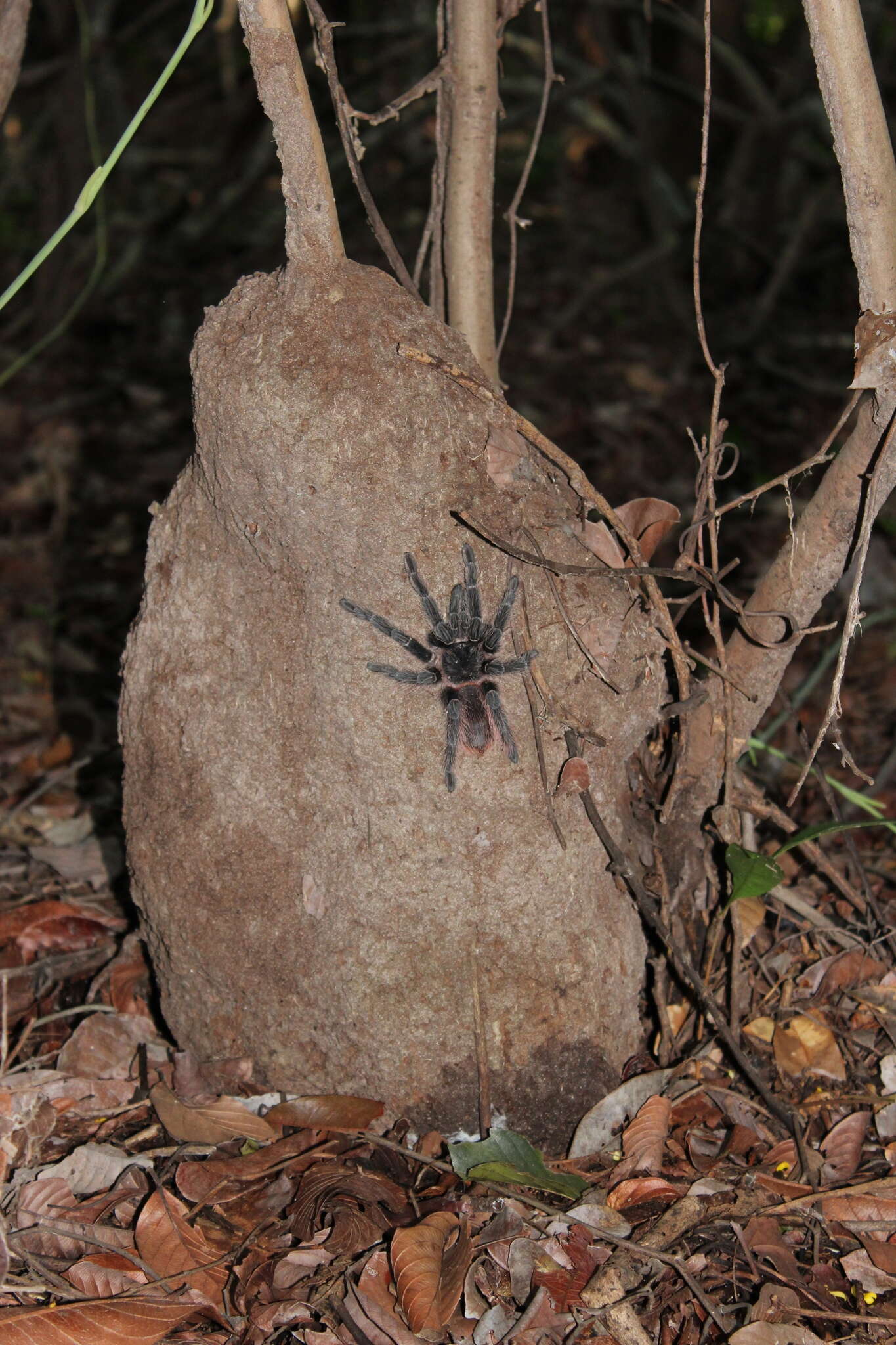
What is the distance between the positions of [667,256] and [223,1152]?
268 inches

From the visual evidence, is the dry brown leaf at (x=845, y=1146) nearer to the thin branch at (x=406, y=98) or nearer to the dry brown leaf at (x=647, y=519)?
the dry brown leaf at (x=647, y=519)

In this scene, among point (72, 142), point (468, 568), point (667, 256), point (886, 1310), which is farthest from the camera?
Result: point (667, 256)

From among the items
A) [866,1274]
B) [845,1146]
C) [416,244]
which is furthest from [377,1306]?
[416,244]

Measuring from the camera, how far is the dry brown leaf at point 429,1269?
1.93 metres

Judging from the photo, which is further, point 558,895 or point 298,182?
point 558,895

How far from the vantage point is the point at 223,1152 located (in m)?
2.31

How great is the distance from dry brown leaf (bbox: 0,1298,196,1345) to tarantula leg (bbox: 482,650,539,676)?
118cm

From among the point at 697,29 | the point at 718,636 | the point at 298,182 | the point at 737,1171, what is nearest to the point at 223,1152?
the point at 737,1171

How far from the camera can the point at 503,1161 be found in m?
2.18

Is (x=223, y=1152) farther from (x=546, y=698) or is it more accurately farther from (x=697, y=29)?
(x=697, y=29)

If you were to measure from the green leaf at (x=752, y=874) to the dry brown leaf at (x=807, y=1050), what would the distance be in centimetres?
43

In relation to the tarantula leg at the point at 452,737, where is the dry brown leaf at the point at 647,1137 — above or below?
below

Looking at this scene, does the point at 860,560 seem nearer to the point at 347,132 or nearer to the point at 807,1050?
the point at 807,1050

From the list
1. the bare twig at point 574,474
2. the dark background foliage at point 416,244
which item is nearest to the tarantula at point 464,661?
the bare twig at point 574,474
